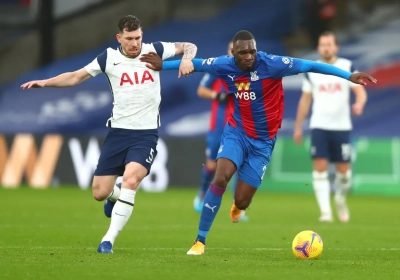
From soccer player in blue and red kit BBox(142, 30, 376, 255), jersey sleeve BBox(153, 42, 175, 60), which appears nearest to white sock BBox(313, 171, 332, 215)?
soccer player in blue and red kit BBox(142, 30, 376, 255)

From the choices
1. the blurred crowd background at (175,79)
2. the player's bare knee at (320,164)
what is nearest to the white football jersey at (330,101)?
the player's bare knee at (320,164)

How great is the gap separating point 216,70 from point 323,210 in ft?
16.2

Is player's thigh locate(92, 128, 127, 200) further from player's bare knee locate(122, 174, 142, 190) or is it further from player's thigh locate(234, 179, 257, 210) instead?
player's thigh locate(234, 179, 257, 210)

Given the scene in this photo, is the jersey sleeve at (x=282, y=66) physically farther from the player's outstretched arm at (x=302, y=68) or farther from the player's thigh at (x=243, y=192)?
the player's thigh at (x=243, y=192)

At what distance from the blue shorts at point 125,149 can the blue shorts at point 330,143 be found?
4.54 metres

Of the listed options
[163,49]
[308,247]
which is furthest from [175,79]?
[308,247]

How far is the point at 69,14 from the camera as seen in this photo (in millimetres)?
28203

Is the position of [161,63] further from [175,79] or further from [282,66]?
[175,79]

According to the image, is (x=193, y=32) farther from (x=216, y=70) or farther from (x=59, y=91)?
(x=216, y=70)

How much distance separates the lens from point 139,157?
389 inches

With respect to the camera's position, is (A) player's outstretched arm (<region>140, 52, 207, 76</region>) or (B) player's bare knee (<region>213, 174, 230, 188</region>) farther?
(A) player's outstretched arm (<region>140, 52, 207, 76</region>)

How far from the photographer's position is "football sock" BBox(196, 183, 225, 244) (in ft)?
31.3

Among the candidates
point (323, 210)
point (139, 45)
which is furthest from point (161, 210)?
point (139, 45)

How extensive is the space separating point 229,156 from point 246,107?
628 mm
